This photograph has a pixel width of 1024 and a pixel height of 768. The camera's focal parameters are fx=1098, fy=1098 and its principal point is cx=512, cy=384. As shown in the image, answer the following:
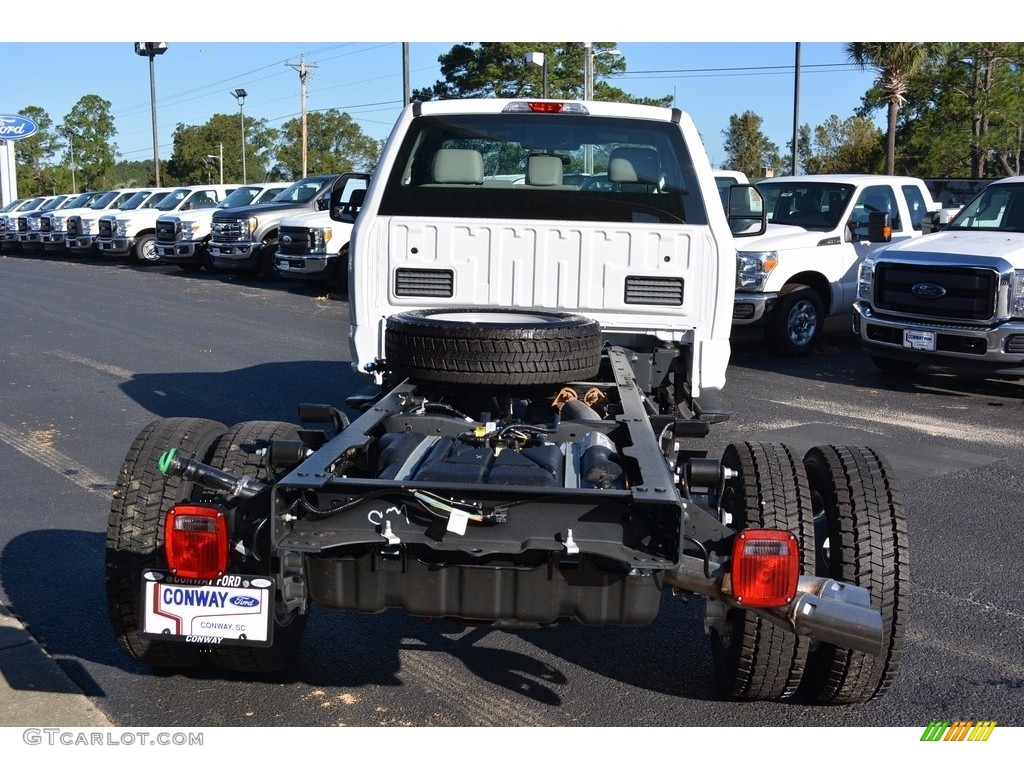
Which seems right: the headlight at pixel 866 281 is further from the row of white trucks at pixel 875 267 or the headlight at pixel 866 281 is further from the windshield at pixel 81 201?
the windshield at pixel 81 201

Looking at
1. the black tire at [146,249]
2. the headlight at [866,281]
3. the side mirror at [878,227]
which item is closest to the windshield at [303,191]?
the black tire at [146,249]

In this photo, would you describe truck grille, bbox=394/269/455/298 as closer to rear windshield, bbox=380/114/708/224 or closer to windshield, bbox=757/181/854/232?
rear windshield, bbox=380/114/708/224

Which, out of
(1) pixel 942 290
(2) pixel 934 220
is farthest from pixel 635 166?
(2) pixel 934 220

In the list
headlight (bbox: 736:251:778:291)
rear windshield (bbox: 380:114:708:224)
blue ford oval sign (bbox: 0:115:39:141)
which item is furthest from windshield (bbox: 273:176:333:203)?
blue ford oval sign (bbox: 0:115:39:141)

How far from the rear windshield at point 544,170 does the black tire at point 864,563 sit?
2.60 m

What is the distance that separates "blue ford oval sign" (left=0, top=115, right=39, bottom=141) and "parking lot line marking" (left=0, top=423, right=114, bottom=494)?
42578mm

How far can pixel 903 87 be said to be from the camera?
30.5m

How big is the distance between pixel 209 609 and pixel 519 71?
44704 millimetres

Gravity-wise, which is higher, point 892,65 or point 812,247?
point 892,65

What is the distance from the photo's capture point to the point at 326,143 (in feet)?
318

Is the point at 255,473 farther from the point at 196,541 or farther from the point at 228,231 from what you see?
the point at 228,231

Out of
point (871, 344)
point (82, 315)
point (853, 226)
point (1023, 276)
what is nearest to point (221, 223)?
point (82, 315)

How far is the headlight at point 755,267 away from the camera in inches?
451

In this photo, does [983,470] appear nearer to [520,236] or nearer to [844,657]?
[520,236]
